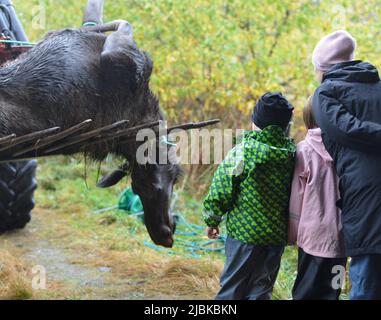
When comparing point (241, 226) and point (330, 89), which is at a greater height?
point (330, 89)

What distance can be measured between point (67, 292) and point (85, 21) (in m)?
2.21

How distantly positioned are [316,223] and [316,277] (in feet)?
1.05

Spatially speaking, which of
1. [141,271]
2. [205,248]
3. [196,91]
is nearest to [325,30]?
[196,91]

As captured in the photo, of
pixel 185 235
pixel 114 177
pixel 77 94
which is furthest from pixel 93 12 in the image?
pixel 185 235

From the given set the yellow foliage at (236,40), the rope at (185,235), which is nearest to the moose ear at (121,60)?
the rope at (185,235)

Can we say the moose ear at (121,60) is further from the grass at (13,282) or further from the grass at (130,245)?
the grass at (13,282)

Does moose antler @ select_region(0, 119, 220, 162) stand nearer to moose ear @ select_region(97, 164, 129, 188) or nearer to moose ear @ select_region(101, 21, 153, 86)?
moose ear @ select_region(101, 21, 153, 86)

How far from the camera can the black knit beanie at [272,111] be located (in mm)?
3660

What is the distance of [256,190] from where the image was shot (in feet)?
11.9

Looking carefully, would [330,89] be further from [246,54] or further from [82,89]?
[246,54]

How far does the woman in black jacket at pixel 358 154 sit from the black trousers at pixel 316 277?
182 millimetres

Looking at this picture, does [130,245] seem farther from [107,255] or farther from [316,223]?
[316,223]

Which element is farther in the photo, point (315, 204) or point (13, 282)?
point (13, 282)
